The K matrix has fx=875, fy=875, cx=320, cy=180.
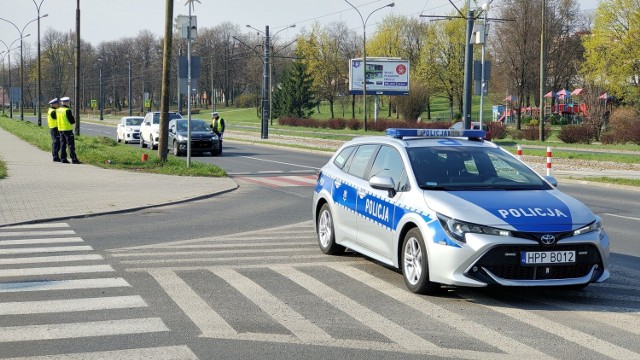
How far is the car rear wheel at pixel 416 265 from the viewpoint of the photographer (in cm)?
770

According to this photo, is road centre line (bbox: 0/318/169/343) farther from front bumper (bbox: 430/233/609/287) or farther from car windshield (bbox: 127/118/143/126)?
car windshield (bbox: 127/118/143/126)

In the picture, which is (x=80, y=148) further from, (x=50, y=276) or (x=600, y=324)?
(x=600, y=324)

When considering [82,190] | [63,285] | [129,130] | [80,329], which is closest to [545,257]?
[80,329]

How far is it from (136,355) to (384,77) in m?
68.8

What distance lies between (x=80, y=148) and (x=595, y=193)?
19.8 meters

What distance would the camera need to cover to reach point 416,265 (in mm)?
7875

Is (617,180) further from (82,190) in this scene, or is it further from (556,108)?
(556,108)

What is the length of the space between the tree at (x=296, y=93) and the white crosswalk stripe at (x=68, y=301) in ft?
270

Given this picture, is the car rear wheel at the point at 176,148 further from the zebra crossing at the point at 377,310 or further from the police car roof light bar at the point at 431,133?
the police car roof light bar at the point at 431,133

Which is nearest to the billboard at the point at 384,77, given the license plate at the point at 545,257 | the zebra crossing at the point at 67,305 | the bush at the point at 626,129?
the bush at the point at 626,129

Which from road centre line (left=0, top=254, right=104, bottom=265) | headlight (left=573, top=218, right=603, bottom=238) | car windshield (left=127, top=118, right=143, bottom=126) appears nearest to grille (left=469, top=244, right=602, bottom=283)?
headlight (left=573, top=218, right=603, bottom=238)

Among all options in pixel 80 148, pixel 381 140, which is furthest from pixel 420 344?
pixel 80 148

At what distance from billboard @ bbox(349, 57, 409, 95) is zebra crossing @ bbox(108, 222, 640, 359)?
211 feet

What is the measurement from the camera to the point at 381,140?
31.1 feet
